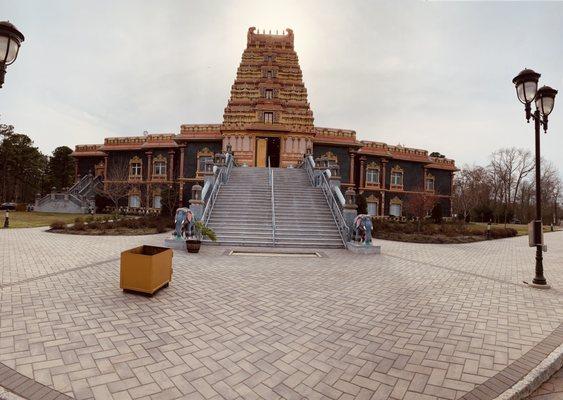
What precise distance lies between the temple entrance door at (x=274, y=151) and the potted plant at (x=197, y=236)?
18164mm

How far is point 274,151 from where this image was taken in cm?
2888

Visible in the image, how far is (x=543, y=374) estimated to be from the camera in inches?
125

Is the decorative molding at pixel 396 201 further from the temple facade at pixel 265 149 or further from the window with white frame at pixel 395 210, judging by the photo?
the window with white frame at pixel 395 210

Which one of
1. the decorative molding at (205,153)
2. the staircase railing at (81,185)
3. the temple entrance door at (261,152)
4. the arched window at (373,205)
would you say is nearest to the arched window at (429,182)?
the arched window at (373,205)

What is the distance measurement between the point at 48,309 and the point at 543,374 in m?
7.01

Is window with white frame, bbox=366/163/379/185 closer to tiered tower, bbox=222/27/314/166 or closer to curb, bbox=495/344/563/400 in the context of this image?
tiered tower, bbox=222/27/314/166

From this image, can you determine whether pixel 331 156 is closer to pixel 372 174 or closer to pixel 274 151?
pixel 372 174

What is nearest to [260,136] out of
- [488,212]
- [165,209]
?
[165,209]

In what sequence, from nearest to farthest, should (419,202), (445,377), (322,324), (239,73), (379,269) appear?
(445,377), (322,324), (379,269), (419,202), (239,73)

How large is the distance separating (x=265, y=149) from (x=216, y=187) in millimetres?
11957

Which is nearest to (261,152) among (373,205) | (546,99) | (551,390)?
(373,205)

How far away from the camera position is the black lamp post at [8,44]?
15.8 feet

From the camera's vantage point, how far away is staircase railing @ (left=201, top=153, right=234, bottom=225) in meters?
13.1

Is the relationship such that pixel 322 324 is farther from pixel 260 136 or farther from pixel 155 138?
pixel 155 138
